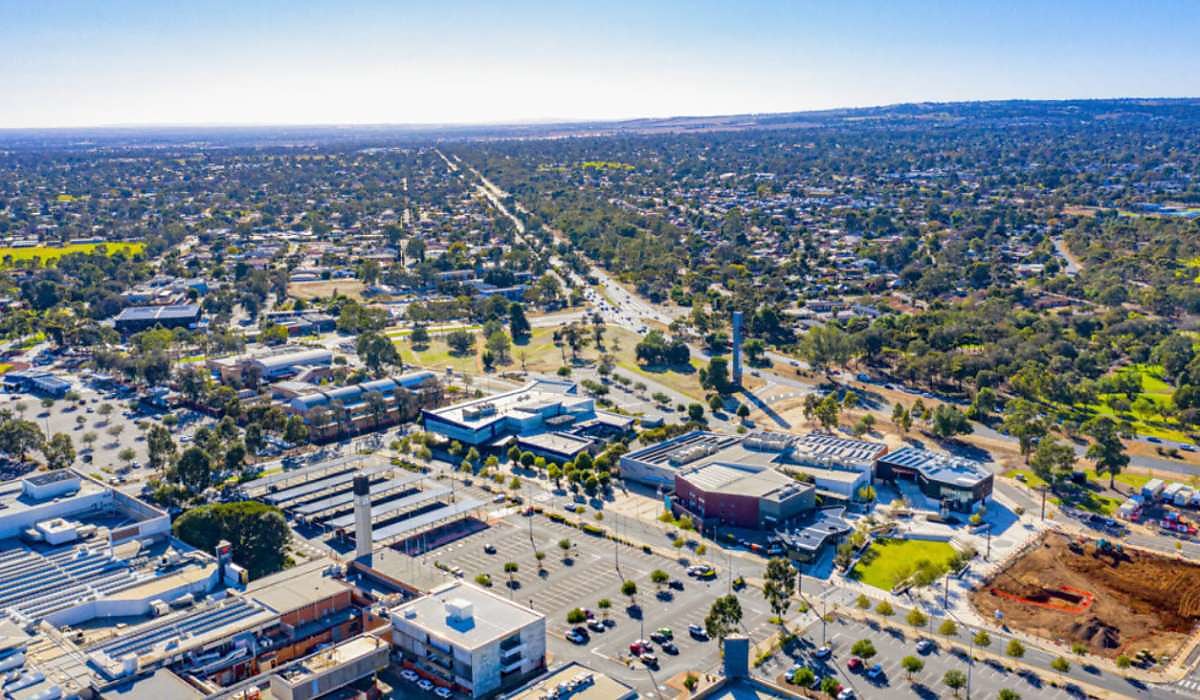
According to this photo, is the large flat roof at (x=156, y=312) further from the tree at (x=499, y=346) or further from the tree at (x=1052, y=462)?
the tree at (x=1052, y=462)

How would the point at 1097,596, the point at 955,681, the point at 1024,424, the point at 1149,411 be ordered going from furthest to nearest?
the point at 1149,411 < the point at 1024,424 < the point at 1097,596 < the point at 955,681

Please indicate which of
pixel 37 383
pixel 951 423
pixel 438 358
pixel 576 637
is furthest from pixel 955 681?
pixel 37 383

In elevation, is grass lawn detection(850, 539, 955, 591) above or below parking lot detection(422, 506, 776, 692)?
below

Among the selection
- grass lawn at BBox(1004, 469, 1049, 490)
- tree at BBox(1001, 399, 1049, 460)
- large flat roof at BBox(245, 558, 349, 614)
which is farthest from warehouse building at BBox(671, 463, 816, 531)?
large flat roof at BBox(245, 558, 349, 614)

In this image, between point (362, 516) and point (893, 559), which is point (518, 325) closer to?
point (362, 516)

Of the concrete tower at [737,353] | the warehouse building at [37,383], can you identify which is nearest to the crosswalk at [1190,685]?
the concrete tower at [737,353]

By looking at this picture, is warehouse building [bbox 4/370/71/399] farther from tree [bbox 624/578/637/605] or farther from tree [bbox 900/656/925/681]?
tree [bbox 900/656/925/681]

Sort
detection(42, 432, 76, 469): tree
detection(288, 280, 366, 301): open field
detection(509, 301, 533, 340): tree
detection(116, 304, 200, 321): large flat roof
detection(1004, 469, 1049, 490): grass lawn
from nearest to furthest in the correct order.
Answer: detection(1004, 469, 1049, 490): grass lawn, detection(42, 432, 76, 469): tree, detection(509, 301, 533, 340): tree, detection(116, 304, 200, 321): large flat roof, detection(288, 280, 366, 301): open field

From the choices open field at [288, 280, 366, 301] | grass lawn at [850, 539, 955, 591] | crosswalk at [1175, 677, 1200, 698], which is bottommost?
grass lawn at [850, 539, 955, 591]

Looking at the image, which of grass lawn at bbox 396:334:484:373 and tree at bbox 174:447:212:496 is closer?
tree at bbox 174:447:212:496
